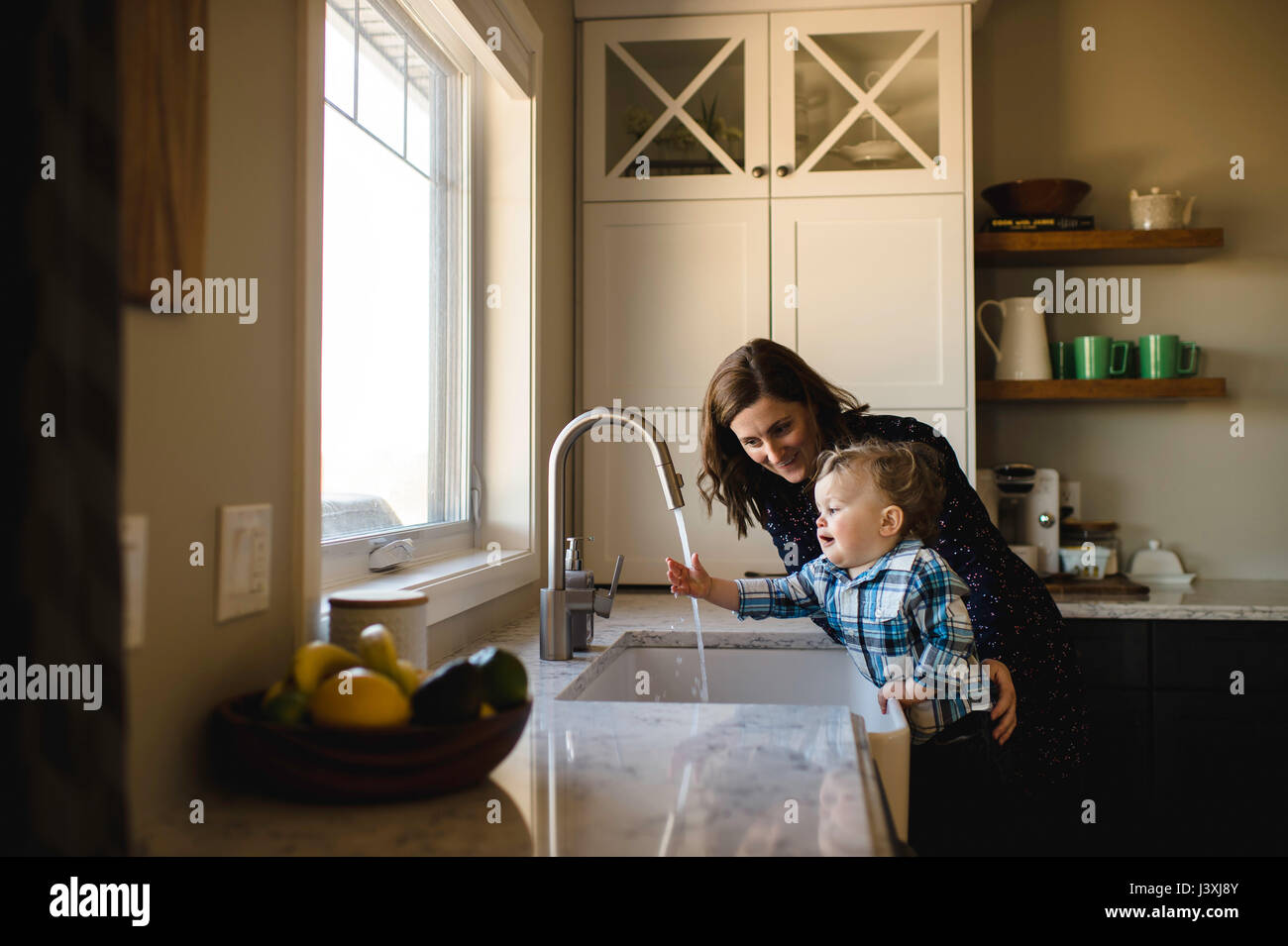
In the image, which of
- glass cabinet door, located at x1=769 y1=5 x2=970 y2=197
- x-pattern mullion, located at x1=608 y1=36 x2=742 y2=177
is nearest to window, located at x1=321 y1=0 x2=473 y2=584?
x-pattern mullion, located at x1=608 y1=36 x2=742 y2=177

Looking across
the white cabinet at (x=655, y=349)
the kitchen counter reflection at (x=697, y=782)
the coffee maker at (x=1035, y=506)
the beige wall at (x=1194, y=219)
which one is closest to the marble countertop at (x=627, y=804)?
the kitchen counter reflection at (x=697, y=782)

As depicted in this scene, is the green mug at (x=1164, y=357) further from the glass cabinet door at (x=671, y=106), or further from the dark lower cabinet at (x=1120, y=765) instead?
the glass cabinet door at (x=671, y=106)

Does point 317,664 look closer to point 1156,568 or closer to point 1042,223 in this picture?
point 1042,223

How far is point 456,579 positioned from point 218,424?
0.68 metres

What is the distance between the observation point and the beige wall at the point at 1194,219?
8.75ft

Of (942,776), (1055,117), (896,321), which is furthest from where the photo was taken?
(1055,117)

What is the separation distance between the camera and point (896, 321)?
8.06 feet

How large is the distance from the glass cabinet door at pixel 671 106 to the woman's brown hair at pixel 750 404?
97cm

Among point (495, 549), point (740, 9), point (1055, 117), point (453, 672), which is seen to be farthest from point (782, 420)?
point (1055, 117)

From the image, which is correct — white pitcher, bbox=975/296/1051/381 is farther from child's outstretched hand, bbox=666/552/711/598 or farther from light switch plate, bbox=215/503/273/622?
light switch plate, bbox=215/503/273/622

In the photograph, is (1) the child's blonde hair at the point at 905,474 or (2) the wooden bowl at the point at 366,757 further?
(1) the child's blonde hair at the point at 905,474

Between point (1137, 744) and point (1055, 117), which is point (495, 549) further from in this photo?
point (1055, 117)
